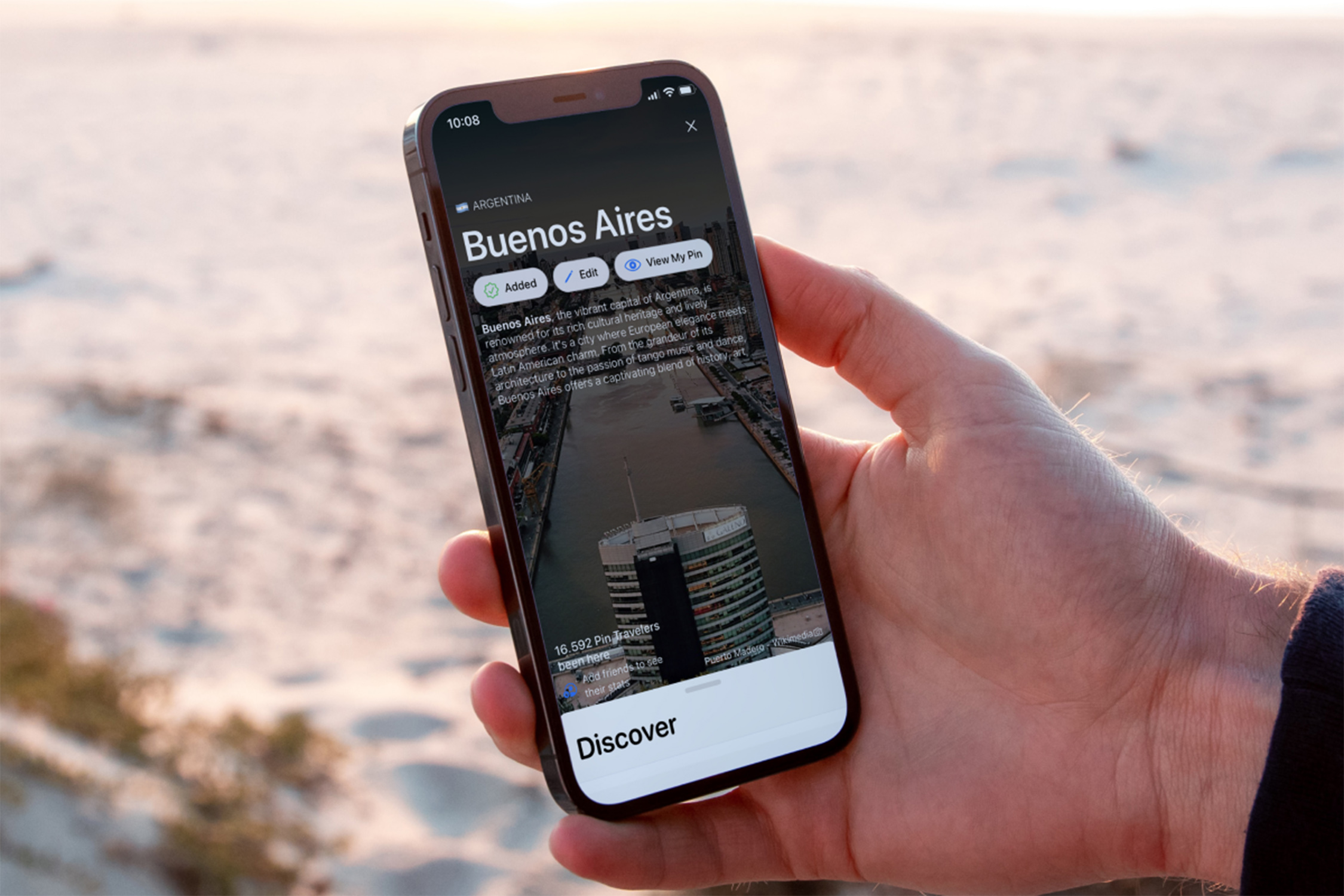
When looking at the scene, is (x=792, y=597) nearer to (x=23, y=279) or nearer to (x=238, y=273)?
(x=238, y=273)

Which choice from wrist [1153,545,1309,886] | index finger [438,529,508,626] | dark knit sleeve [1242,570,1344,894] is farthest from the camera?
index finger [438,529,508,626]

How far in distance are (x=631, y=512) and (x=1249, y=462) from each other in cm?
297

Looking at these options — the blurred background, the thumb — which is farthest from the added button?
the blurred background

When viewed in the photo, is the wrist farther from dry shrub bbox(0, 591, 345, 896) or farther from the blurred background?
dry shrub bbox(0, 591, 345, 896)

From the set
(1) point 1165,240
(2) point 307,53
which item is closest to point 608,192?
(1) point 1165,240

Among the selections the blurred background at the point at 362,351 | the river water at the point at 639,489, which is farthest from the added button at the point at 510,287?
the blurred background at the point at 362,351

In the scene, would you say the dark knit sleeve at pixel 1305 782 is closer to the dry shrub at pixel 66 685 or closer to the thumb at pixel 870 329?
the thumb at pixel 870 329

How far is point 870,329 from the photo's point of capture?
1.89 m

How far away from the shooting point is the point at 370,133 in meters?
6.48

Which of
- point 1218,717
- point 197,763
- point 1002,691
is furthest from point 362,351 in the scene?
point 1218,717

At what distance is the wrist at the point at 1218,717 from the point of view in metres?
1.60

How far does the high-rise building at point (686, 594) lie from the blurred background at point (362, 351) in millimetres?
911

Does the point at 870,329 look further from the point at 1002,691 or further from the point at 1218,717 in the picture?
the point at 1218,717

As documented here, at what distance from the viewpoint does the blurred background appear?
8.16 feet
